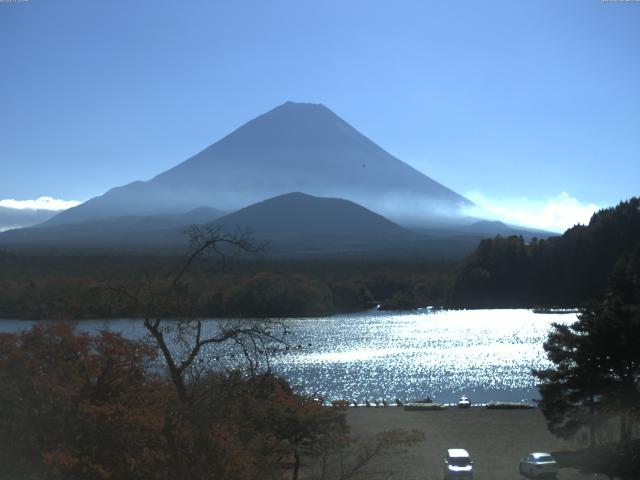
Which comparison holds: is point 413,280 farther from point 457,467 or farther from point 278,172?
point 278,172

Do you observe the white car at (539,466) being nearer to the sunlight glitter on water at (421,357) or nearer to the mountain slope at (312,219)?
the sunlight glitter on water at (421,357)

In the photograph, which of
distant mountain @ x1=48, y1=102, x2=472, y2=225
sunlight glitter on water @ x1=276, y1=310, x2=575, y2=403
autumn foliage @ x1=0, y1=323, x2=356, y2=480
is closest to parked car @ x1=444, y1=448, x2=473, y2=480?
autumn foliage @ x1=0, y1=323, x2=356, y2=480

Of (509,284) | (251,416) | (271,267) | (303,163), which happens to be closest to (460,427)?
(251,416)

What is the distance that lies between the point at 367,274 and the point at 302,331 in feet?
76.2

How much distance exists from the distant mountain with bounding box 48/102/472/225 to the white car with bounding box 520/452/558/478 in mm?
134711

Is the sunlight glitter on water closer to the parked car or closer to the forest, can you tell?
the forest

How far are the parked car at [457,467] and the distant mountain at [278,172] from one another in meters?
135

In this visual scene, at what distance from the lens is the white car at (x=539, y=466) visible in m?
10.5

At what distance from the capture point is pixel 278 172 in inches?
6024

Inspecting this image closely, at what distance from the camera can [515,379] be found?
23047mm

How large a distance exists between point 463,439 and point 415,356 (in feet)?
47.9

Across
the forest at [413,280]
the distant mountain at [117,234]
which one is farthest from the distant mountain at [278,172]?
the forest at [413,280]

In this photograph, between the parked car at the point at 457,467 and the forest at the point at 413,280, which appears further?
the forest at the point at 413,280

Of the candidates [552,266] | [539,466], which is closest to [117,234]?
[552,266]
